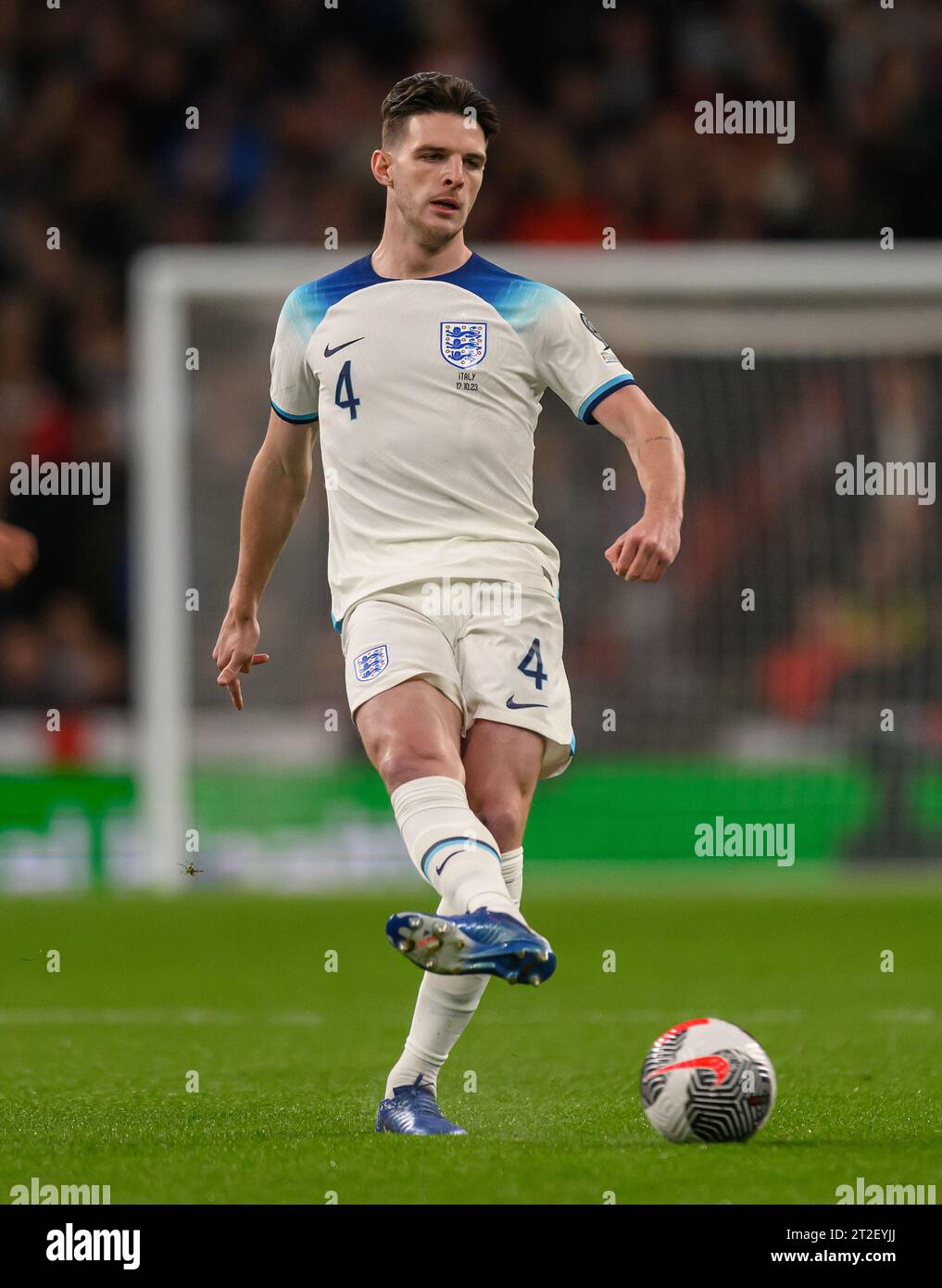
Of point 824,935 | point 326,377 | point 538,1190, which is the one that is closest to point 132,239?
point 824,935

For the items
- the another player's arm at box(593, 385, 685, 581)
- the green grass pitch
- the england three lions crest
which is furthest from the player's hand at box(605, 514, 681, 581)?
the green grass pitch

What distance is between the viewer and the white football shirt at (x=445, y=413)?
5070 millimetres

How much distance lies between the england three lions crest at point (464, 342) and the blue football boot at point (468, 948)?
1447mm

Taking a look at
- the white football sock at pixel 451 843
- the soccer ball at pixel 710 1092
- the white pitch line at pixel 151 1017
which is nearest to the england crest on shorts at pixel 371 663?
the white football sock at pixel 451 843

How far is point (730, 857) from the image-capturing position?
1384 centimetres

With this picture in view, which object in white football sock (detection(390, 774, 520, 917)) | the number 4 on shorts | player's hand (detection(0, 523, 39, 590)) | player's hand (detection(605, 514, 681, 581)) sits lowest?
white football sock (detection(390, 774, 520, 917))

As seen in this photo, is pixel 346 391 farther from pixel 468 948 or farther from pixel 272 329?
pixel 272 329

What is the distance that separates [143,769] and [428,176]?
7.95 meters

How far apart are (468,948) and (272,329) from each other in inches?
375

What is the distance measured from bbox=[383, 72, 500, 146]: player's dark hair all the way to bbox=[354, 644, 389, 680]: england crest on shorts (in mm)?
1221

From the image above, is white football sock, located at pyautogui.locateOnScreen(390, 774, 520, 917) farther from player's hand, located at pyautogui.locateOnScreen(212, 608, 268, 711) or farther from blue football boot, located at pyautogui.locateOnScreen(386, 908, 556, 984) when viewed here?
player's hand, located at pyautogui.locateOnScreen(212, 608, 268, 711)

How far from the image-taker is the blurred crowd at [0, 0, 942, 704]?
16.1 m

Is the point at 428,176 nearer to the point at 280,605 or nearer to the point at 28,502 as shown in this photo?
the point at 280,605

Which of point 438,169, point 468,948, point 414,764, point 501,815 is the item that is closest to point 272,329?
point 438,169
